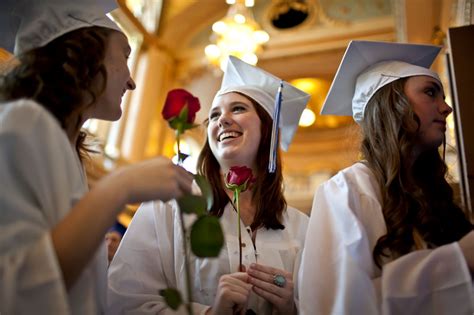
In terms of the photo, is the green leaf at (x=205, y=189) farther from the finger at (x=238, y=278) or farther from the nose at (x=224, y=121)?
the nose at (x=224, y=121)

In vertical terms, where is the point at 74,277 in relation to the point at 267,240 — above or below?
above

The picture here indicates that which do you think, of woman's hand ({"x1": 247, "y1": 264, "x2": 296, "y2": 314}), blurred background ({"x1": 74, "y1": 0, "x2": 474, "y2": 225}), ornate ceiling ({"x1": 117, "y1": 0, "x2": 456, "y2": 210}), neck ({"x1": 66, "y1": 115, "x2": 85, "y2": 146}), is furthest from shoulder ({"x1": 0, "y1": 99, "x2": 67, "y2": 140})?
ornate ceiling ({"x1": 117, "y1": 0, "x2": 456, "y2": 210})

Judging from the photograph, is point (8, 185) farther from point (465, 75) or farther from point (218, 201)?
point (465, 75)

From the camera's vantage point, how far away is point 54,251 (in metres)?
0.79

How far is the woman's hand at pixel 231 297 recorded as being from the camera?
1195mm

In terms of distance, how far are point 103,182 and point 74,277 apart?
0.22 meters

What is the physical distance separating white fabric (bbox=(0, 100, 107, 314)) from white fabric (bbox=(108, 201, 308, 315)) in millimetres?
466

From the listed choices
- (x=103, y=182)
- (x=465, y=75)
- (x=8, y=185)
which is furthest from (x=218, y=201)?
(x=465, y=75)

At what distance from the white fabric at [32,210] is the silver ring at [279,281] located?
659mm

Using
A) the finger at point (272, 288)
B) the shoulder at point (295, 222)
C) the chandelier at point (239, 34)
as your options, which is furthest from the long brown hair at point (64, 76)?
the chandelier at point (239, 34)

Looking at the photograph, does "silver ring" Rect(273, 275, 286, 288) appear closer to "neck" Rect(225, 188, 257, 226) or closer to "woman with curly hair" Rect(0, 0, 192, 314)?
"neck" Rect(225, 188, 257, 226)

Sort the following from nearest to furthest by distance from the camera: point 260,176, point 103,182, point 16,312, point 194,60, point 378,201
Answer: point 16,312 < point 103,182 < point 378,201 < point 260,176 < point 194,60

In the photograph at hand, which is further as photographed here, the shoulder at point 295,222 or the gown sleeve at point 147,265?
the shoulder at point 295,222

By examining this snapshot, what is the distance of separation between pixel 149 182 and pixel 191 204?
→ 13 cm
